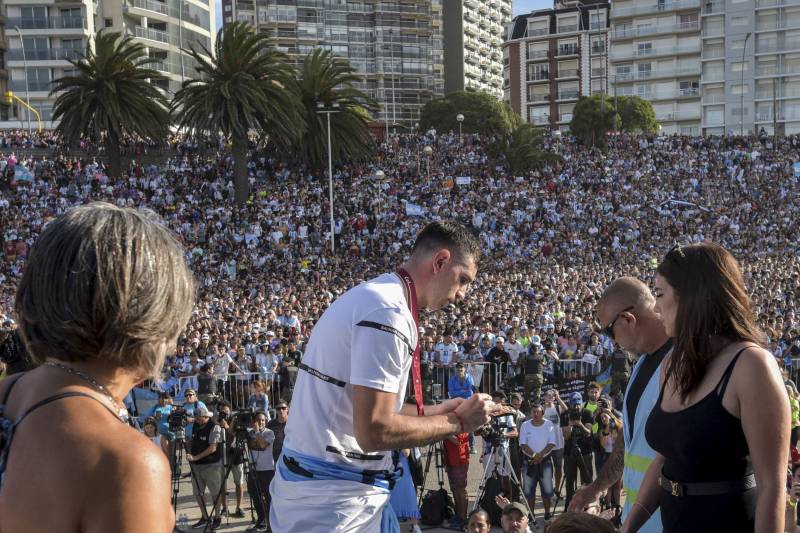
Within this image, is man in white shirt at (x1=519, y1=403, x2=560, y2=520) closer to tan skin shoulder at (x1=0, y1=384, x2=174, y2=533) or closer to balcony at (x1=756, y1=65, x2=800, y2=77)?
tan skin shoulder at (x1=0, y1=384, x2=174, y2=533)

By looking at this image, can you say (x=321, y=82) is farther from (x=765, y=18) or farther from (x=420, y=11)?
(x=765, y=18)

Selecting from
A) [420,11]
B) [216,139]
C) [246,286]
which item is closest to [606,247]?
[246,286]

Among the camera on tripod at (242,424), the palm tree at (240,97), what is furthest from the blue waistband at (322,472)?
the palm tree at (240,97)

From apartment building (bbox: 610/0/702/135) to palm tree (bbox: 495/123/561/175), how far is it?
5143cm

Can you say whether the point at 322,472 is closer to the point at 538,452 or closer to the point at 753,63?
the point at 538,452

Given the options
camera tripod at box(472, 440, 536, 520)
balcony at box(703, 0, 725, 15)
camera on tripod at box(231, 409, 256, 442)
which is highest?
balcony at box(703, 0, 725, 15)

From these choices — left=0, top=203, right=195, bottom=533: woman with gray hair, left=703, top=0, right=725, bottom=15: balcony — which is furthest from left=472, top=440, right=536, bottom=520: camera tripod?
left=703, top=0, right=725, bottom=15: balcony

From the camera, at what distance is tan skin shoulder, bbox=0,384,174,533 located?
1.36m

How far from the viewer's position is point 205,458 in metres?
10.4

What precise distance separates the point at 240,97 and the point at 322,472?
34778 mm

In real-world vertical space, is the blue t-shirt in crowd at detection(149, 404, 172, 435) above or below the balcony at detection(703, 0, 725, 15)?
below

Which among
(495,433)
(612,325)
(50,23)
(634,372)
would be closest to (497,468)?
(495,433)

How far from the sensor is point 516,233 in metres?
33.4

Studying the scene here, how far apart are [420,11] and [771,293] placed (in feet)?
242
